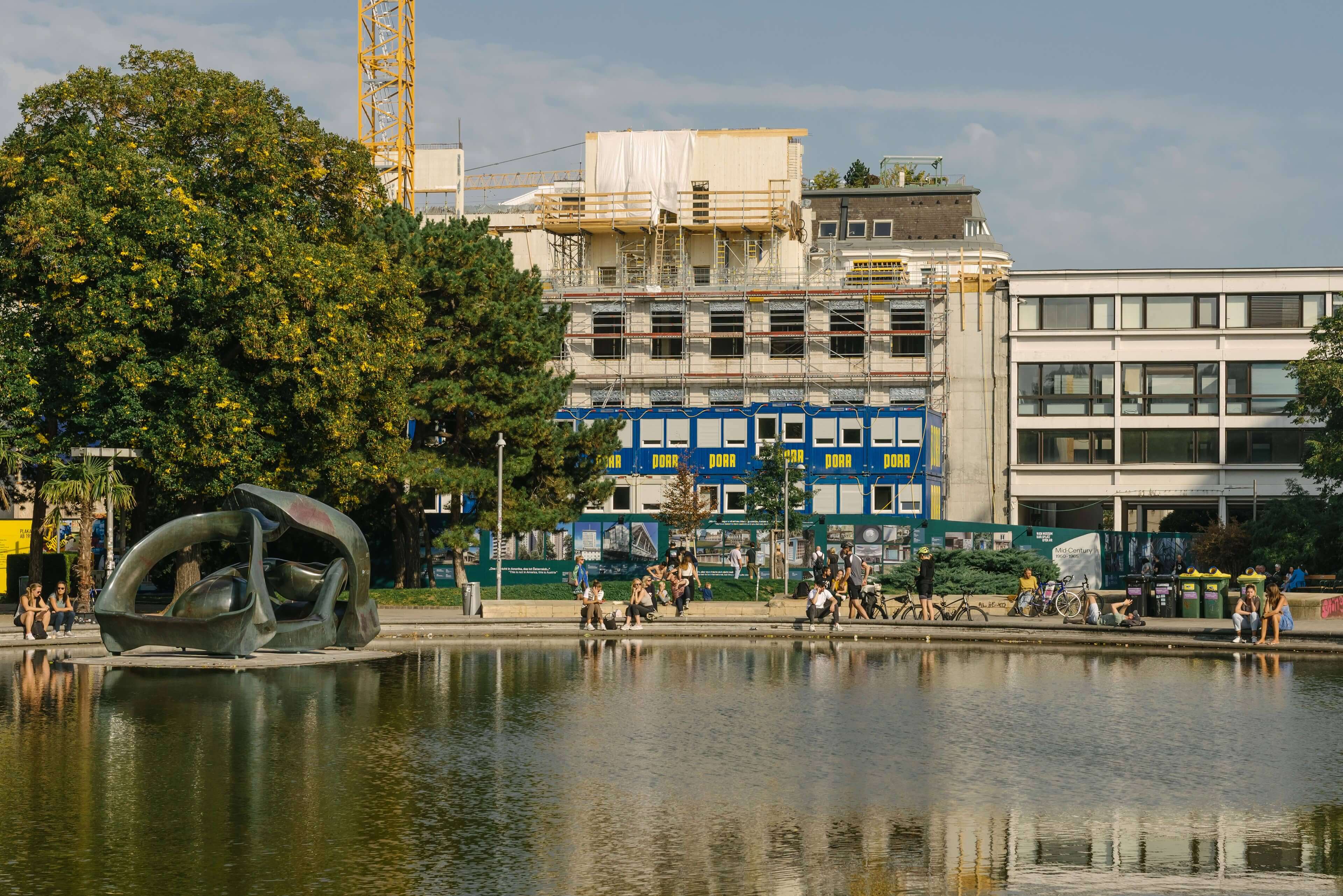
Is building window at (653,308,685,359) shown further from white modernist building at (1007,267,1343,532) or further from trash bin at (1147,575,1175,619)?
trash bin at (1147,575,1175,619)

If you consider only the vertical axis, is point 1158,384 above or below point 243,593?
above

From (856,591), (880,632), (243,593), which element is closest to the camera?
(243,593)

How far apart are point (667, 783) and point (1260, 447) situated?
64.3m

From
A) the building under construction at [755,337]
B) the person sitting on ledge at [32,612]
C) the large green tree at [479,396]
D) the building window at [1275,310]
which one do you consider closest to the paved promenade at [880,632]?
the person sitting on ledge at [32,612]

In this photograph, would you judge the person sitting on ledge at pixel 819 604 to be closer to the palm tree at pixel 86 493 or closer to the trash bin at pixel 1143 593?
the trash bin at pixel 1143 593

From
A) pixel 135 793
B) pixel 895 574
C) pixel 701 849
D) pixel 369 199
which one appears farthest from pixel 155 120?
pixel 701 849

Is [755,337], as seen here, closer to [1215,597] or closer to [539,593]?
[539,593]

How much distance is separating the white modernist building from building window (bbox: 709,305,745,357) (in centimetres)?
1361

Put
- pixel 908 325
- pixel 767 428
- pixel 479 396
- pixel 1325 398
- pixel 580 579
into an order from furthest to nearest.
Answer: pixel 908 325 < pixel 767 428 < pixel 1325 398 < pixel 580 579 < pixel 479 396

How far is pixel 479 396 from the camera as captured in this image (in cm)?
4403

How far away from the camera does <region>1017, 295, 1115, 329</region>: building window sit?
7225 cm

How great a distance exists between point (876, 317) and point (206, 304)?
4155 cm

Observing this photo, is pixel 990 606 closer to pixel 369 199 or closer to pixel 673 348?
pixel 369 199

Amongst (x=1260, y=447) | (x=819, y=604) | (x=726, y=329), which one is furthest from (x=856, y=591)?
(x=1260, y=447)
